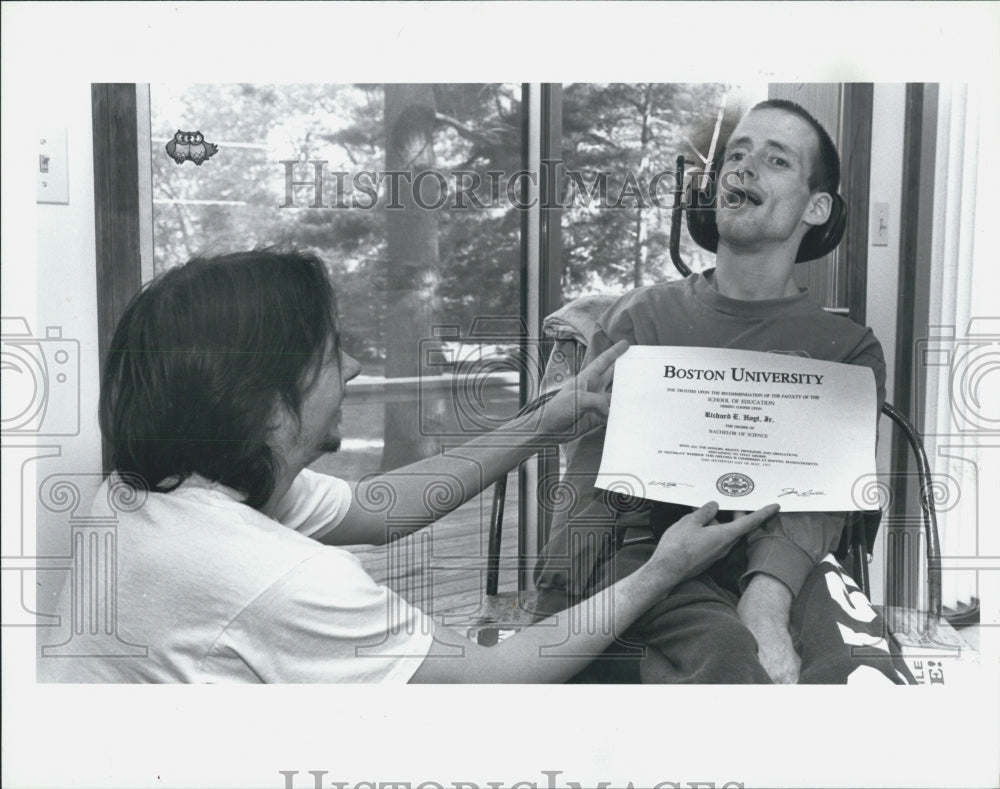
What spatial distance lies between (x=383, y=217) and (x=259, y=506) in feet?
1.74

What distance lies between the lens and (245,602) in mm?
1477

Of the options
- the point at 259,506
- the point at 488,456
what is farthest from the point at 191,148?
the point at 488,456

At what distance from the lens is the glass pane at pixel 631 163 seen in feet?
5.35

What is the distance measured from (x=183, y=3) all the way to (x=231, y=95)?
0.51 ft

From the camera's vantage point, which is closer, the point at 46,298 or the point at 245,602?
the point at 245,602

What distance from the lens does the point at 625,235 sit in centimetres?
167

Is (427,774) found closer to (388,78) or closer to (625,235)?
(625,235)

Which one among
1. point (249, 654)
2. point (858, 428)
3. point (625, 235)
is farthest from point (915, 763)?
point (249, 654)

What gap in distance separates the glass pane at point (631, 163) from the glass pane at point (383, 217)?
0.11 m

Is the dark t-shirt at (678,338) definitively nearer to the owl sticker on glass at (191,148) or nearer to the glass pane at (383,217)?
the glass pane at (383,217)
